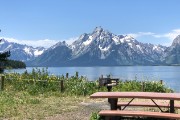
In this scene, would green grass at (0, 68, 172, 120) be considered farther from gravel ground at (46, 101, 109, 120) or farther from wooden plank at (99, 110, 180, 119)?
wooden plank at (99, 110, 180, 119)

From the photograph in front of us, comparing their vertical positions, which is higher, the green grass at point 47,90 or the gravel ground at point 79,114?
the green grass at point 47,90

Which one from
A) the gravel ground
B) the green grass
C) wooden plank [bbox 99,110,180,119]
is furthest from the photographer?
the green grass

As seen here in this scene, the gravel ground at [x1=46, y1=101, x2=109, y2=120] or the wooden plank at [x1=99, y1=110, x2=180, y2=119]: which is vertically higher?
the wooden plank at [x1=99, y1=110, x2=180, y2=119]

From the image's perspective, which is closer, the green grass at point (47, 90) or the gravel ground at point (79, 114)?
the gravel ground at point (79, 114)

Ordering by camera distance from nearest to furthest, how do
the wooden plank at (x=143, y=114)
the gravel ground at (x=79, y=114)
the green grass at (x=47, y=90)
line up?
1. the wooden plank at (x=143, y=114)
2. the gravel ground at (x=79, y=114)
3. the green grass at (x=47, y=90)

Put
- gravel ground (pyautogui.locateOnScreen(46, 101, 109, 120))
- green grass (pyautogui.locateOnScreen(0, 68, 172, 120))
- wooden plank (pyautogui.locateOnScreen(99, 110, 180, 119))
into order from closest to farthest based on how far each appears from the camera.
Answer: wooden plank (pyautogui.locateOnScreen(99, 110, 180, 119)) < gravel ground (pyautogui.locateOnScreen(46, 101, 109, 120)) < green grass (pyautogui.locateOnScreen(0, 68, 172, 120))

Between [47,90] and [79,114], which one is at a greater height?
[47,90]

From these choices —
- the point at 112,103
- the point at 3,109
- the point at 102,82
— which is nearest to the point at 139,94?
the point at 112,103

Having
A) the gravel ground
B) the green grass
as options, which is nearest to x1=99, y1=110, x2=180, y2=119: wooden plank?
the gravel ground

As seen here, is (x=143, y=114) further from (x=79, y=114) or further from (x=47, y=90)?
(x=47, y=90)

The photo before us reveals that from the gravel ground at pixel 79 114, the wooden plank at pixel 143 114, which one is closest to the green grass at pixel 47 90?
the gravel ground at pixel 79 114

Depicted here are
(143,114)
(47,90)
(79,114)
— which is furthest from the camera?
(47,90)

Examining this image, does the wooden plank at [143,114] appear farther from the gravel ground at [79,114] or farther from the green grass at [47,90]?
the green grass at [47,90]

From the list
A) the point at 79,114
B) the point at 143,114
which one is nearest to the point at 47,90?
the point at 79,114
